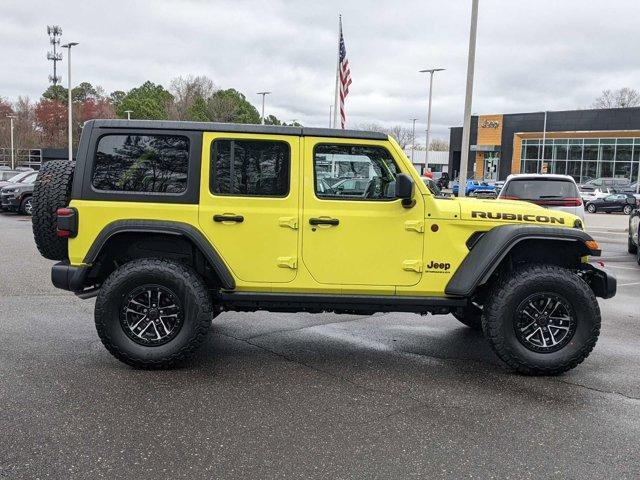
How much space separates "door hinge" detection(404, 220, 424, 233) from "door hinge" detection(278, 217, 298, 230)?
0.92 metres

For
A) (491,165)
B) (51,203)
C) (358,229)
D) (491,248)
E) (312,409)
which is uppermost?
(491,165)

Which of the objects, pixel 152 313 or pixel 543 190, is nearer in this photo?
pixel 152 313

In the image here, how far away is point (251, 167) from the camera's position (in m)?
5.20

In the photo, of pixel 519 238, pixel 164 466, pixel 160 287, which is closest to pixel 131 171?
pixel 160 287

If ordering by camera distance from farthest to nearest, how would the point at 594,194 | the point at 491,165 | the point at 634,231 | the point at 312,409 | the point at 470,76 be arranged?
the point at 491,165 → the point at 594,194 → the point at 470,76 → the point at 634,231 → the point at 312,409

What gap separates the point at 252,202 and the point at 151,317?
50.1 inches

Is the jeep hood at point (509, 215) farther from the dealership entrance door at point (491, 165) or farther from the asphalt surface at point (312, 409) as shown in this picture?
the dealership entrance door at point (491, 165)

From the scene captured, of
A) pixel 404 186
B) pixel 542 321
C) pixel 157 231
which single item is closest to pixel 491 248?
pixel 542 321

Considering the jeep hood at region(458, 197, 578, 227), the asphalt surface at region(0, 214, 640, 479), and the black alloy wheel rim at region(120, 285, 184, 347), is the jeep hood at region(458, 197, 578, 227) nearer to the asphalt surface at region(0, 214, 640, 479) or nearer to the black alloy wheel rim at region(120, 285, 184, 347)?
the asphalt surface at region(0, 214, 640, 479)

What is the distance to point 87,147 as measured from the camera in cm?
518

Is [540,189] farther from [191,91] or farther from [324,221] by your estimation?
[191,91]

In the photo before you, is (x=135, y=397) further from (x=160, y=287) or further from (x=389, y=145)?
(x=389, y=145)

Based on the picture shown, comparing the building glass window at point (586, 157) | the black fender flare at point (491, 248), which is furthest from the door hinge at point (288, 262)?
the building glass window at point (586, 157)

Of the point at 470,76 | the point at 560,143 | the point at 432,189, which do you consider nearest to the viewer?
the point at 432,189
